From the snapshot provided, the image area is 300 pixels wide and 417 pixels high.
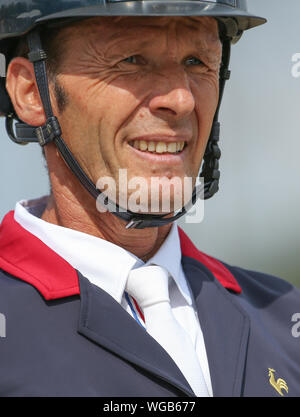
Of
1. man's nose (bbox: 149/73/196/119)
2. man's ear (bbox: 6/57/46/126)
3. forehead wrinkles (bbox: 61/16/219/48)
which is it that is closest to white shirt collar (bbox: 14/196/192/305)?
man's ear (bbox: 6/57/46/126)

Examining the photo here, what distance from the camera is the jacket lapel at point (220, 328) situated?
9.00ft

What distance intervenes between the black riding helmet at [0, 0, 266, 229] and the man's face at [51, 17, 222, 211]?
0.06 m

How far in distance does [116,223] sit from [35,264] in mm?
385

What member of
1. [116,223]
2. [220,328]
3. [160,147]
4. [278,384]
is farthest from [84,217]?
[278,384]

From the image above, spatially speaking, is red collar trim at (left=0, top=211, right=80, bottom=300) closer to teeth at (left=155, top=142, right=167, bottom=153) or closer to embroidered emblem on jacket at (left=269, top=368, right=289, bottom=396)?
teeth at (left=155, top=142, right=167, bottom=153)

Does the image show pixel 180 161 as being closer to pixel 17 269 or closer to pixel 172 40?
pixel 172 40

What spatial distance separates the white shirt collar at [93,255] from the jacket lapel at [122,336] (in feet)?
0.42

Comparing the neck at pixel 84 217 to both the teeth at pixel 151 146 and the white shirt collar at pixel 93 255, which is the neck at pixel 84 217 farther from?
the teeth at pixel 151 146

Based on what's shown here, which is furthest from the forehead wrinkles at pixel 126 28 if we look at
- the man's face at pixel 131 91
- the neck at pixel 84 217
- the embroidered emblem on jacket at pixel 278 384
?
the embroidered emblem on jacket at pixel 278 384

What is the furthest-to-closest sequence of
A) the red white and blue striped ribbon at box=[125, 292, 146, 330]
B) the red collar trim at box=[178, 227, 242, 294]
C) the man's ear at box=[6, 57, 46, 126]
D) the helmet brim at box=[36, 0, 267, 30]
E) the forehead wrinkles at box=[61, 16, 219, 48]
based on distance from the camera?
the red collar trim at box=[178, 227, 242, 294] < the man's ear at box=[6, 57, 46, 126] < the red white and blue striped ribbon at box=[125, 292, 146, 330] < the forehead wrinkles at box=[61, 16, 219, 48] < the helmet brim at box=[36, 0, 267, 30]

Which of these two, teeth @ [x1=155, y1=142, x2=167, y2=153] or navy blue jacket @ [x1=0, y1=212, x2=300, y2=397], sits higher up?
teeth @ [x1=155, y1=142, x2=167, y2=153]

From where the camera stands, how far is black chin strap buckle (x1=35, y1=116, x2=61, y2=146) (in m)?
2.88

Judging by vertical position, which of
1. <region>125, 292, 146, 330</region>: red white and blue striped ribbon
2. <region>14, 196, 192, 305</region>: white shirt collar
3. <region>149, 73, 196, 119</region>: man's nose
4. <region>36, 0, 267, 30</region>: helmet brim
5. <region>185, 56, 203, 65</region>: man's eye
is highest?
<region>36, 0, 267, 30</region>: helmet brim
